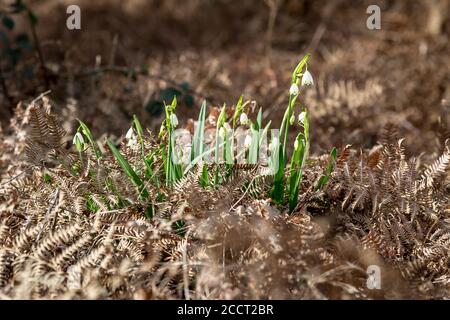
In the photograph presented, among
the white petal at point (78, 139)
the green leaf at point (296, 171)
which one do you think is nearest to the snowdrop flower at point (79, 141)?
the white petal at point (78, 139)

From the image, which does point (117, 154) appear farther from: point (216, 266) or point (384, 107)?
point (384, 107)

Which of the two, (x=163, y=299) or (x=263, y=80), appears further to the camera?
(x=263, y=80)

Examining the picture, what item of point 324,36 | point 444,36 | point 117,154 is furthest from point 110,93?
point 444,36

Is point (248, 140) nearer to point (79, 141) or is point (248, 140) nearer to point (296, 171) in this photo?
point (296, 171)

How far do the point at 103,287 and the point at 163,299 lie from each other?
23 cm

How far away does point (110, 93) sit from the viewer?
4027mm

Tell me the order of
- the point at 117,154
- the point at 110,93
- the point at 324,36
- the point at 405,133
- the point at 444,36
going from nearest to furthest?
the point at 117,154
the point at 110,93
the point at 405,133
the point at 444,36
the point at 324,36

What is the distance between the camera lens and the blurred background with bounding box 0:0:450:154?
12.8 feet

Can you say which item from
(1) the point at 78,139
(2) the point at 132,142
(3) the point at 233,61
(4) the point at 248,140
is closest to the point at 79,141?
(1) the point at 78,139

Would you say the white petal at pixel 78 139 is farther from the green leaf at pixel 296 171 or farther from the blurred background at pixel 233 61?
the green leaf at pixel 296 171

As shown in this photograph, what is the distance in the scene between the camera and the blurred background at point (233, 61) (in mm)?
3889

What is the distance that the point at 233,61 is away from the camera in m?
5.81

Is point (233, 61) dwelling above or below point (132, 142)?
above

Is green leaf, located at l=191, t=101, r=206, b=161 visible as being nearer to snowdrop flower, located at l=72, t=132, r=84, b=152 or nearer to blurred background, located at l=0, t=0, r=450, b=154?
snowdrop flower, located at l=72, t=132, r=84, b=152
